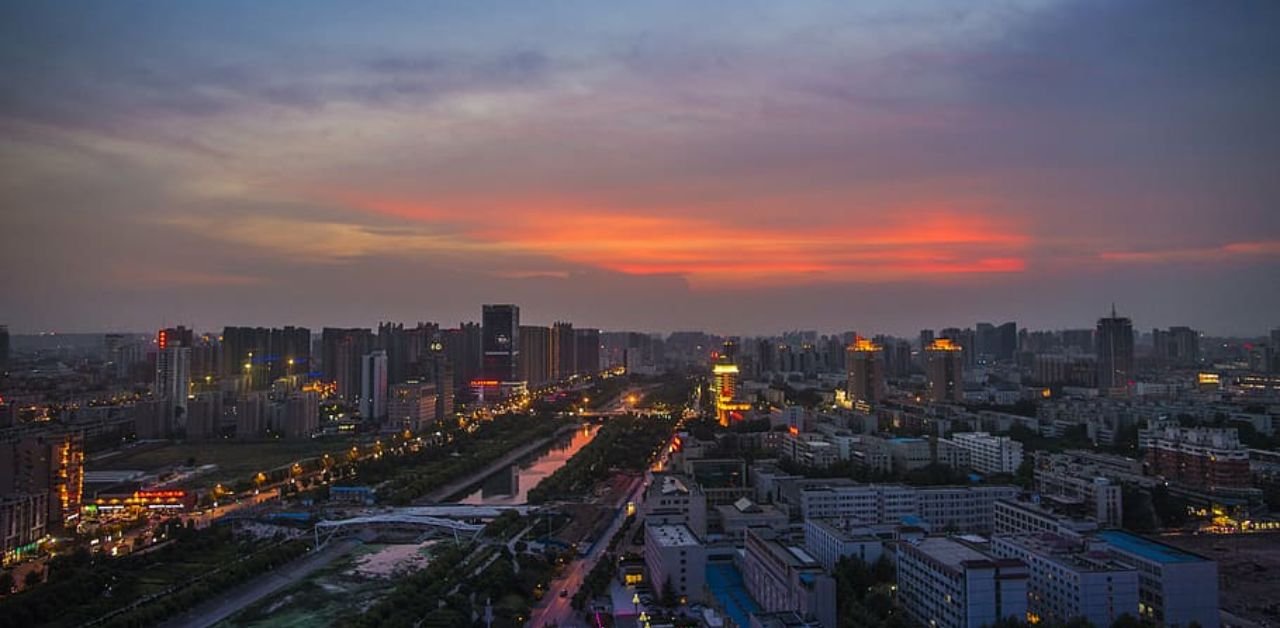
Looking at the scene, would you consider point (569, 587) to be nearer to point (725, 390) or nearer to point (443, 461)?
point (443, 461)

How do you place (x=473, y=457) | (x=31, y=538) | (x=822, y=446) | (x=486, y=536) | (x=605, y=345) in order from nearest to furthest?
(x=31, y=538)
(x=486, y=536)
(x=822, y=446)
(x=473, y=457)
(x=605, y=345)

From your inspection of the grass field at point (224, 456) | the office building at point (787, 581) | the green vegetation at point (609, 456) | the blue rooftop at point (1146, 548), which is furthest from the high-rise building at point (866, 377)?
the office building at point (787, 581)

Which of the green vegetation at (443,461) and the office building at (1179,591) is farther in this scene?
the green vegetation at (443,461)

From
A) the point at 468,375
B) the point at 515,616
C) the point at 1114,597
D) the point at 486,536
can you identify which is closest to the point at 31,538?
the point at 486,536

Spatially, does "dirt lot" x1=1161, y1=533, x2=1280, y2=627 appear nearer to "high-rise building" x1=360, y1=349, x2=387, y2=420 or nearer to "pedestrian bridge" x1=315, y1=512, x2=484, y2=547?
"pedestrian bridge" x1=315, y1=512, x2=484, y2=547

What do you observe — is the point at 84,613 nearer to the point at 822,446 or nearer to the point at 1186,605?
the point at 1186,605

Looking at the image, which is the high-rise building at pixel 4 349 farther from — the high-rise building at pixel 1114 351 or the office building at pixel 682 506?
the high-rise building at pixel 1114 351
